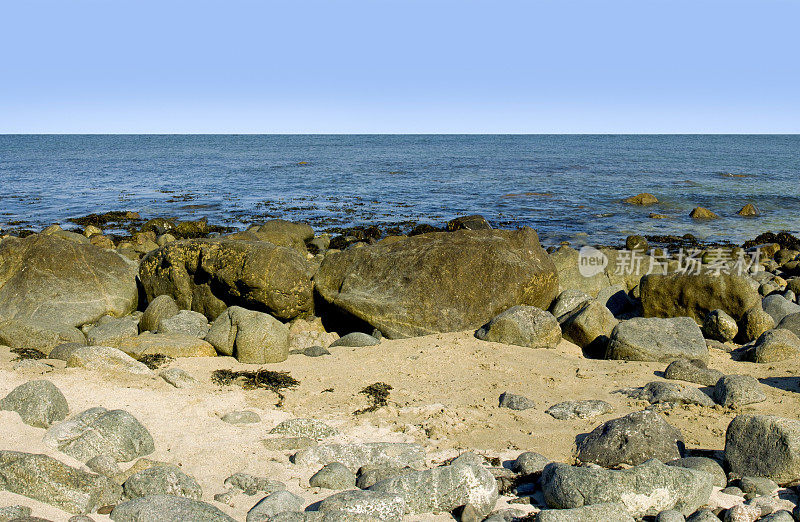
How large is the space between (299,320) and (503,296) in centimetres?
309

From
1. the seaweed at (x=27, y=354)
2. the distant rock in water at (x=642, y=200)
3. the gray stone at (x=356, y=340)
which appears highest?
the distant rock in water at (x=642, y=200)

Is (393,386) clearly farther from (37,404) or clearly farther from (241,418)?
(37,404)

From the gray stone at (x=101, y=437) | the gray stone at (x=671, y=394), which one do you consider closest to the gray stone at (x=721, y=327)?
the gray stone at (x=671, y=394)

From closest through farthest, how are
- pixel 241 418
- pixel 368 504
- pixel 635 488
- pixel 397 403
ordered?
pixel 368 504
pixel 635 488
pixel 241 418
pixel 397 403

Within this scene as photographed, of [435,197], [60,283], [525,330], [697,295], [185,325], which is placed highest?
[435,197]

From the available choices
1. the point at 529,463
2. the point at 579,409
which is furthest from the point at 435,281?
the point at 529,463

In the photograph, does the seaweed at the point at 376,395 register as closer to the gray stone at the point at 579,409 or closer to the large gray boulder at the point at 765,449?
the gray stone at the point at 579,409

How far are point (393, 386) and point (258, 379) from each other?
1.54m

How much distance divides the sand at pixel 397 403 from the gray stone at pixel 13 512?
0.11m

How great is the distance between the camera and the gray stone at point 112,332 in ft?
26.9

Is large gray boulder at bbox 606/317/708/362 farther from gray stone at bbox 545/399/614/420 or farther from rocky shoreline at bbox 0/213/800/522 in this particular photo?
gray stone at bbox 545/399/614/420

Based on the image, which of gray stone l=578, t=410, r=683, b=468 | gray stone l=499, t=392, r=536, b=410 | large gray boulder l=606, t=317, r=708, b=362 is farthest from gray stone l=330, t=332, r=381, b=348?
gray stone l=578, t=410, r=683, b=468

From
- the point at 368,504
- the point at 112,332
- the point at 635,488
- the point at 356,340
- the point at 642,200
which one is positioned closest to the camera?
the point at 368,504

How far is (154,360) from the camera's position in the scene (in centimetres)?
747
